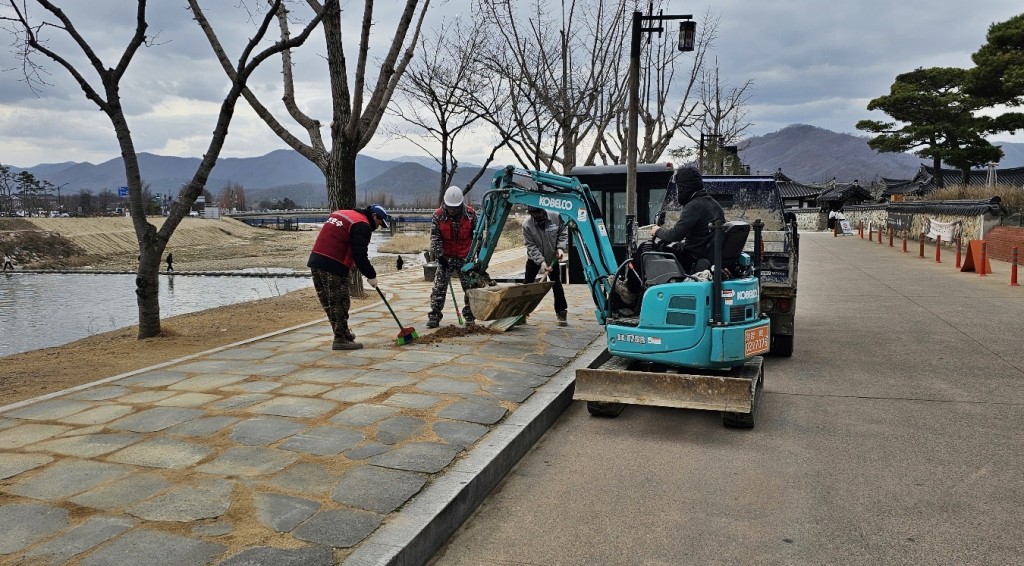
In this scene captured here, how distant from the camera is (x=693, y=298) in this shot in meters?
5.90

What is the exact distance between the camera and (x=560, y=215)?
8172mm


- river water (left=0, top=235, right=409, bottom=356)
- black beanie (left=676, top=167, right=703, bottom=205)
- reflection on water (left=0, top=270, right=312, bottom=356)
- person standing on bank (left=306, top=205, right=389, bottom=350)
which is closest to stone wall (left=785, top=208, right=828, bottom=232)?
river water (left=0, top=235, right=409, bottom=356)

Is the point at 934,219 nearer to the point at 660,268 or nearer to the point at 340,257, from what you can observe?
the point at 660,268

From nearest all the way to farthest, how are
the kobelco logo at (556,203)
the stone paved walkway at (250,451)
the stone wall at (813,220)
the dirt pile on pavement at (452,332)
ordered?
the stone paved walkway at (250,451)
the kobelco logo at (556,203)
the dirt pile on pavement at (452,332)
the stone wall at (813,220)

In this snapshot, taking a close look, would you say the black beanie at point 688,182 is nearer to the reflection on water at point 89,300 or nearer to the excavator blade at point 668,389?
the excavator blade at point 668,389

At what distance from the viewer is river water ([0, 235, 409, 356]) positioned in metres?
14.0

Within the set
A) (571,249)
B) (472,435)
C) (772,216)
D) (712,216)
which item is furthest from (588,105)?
(472,435)

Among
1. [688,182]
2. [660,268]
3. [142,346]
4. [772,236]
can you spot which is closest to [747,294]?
[660,268]

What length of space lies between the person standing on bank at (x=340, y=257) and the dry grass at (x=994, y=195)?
26.1m

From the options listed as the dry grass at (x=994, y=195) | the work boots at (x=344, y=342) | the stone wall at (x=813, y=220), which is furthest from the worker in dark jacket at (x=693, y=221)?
the stone wall at (x=813, y=220)

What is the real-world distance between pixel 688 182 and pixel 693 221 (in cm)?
36

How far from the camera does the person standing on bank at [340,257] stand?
8070 millimetres

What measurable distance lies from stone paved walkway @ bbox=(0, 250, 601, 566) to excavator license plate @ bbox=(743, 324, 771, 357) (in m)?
1.88

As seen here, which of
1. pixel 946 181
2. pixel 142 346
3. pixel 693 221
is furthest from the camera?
pixel 946 181
